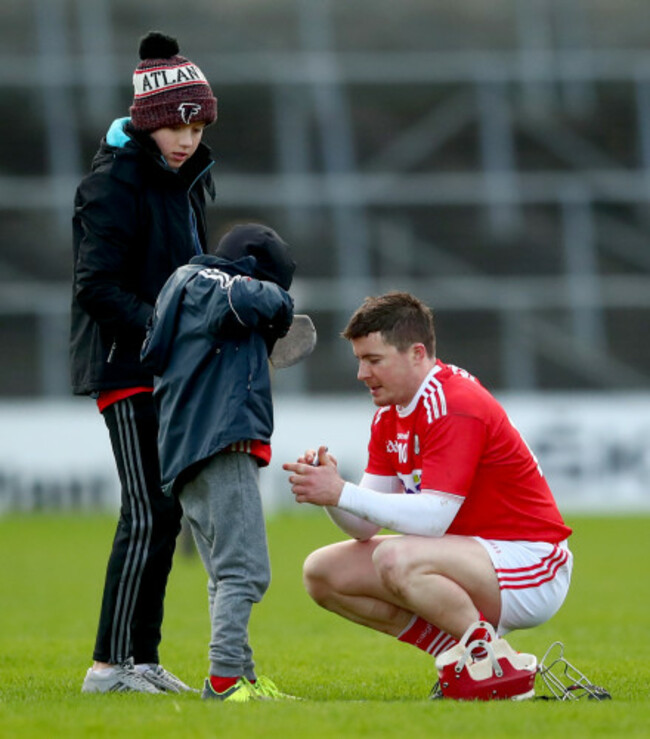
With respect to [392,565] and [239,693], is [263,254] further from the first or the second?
[239,693]

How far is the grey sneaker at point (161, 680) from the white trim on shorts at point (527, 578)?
1.14 metres

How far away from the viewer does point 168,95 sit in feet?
17.6

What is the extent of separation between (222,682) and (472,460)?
110cm

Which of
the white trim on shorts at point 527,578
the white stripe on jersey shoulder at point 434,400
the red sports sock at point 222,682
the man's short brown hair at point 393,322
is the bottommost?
the red sports sock at point 222,682

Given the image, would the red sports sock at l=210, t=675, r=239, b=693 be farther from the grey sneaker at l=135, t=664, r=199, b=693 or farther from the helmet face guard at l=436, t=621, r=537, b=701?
the helmet face guard at l=436, t=621, r=537, b=701

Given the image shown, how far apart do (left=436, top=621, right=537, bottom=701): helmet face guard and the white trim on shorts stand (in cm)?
28

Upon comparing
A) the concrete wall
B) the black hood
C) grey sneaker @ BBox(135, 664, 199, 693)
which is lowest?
the concrete wall

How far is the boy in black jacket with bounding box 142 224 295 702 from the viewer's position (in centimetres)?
481

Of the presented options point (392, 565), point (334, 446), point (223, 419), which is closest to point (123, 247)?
point (223, 419)

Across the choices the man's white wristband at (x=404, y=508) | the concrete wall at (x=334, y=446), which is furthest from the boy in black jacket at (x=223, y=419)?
the concrete wall at (x=334, y=446)

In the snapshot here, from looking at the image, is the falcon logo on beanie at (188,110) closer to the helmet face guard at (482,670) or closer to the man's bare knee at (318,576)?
the man's bare knee at (318,576)

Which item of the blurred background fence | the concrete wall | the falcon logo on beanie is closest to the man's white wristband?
the falcon logo on beanie

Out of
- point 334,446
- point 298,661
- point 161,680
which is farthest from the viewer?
point 334,446

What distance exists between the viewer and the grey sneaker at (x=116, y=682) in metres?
5.31
